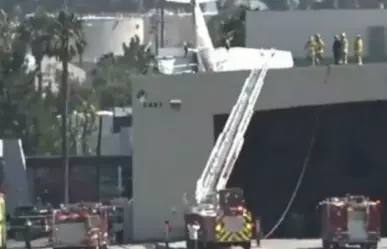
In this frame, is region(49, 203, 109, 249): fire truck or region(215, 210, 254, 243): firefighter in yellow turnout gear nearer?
region(215, 210, 254, 243): firefighter in yellow turnout gear

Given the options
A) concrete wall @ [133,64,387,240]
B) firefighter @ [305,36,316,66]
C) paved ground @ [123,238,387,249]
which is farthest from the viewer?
firefighter @ [305,36,316,66]

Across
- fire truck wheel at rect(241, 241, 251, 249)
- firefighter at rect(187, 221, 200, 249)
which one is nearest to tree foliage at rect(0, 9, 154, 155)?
firefighter at rect(187, 221, 200, 249)

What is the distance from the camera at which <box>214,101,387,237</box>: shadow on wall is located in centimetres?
5459

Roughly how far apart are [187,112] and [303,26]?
10.5 meters

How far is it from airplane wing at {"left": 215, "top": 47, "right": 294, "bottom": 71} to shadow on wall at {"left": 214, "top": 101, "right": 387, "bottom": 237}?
239 centimetres

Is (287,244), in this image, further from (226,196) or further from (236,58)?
(236,58)

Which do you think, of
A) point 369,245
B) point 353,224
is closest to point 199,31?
point 353,224

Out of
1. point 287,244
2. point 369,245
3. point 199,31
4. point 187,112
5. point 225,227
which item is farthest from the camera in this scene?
point 199,31

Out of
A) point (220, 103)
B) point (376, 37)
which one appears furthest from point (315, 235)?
point (376, 37)

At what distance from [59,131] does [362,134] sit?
48578 millimetres

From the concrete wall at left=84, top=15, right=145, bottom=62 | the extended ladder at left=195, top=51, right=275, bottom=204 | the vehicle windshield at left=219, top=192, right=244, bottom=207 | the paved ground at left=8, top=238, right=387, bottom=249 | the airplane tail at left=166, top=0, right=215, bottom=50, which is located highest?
the concrete wall at left=84, top=15, right=145, bottom=62

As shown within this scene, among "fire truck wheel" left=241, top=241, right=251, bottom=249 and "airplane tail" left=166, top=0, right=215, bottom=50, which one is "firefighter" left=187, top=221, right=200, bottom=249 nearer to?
"fire truck wheel" left=241, top=241, right=251, bottom=249

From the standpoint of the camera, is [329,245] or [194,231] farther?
[329,245]

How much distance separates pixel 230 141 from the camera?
1980 inches
